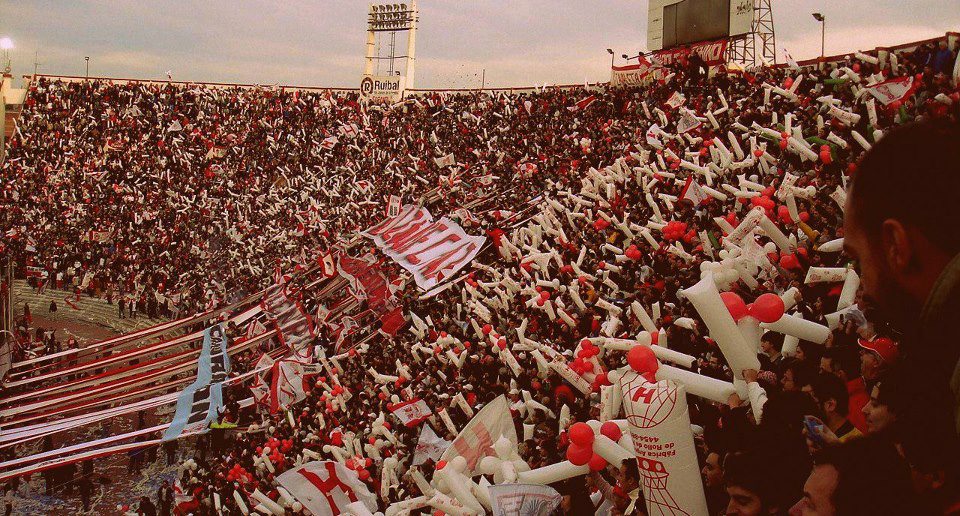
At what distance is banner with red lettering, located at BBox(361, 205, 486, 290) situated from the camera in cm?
1673

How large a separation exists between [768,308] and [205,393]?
1613 centimetres

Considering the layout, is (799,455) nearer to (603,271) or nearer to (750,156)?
(603,271)

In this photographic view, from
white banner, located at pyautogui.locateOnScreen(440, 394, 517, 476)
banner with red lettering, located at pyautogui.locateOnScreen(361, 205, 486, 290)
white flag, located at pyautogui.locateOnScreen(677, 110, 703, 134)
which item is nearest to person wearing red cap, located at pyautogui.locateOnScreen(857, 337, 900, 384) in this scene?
white banner, located at pyautogui.locateOnScreen(440, 394, 517, 476)

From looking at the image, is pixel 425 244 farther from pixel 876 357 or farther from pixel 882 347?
pixel 876 357

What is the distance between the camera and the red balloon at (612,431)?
5641 millimetres

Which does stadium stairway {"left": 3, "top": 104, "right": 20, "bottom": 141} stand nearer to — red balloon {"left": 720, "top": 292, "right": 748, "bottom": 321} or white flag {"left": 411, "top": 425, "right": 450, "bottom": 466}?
white flag {"left": 411, "top": 425, "right": 450, "bottom": 466}

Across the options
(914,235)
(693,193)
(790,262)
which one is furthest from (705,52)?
(914,235)

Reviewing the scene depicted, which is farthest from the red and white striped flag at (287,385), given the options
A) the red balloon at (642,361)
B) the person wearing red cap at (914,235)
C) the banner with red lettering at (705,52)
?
the person wearing red cap at (914,235)

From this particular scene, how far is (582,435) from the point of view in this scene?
18.3 ft

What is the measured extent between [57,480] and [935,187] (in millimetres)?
18738

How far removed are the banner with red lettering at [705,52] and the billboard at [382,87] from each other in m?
16.7

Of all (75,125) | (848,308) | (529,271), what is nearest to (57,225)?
(75,125)

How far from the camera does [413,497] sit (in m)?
8.37

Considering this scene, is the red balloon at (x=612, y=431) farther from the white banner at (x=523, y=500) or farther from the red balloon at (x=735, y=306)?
the red balloon at (x=735, y=306)
